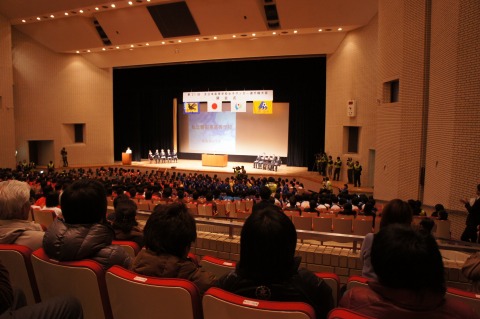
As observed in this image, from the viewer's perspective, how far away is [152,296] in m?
1.78

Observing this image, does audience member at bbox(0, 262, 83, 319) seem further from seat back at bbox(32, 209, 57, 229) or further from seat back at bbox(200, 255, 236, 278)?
seat back at bbox(32, 209, 57, 229)

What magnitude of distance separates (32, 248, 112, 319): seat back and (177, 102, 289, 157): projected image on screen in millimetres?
19741

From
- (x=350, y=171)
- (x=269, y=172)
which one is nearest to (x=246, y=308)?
(x=350, y=171)

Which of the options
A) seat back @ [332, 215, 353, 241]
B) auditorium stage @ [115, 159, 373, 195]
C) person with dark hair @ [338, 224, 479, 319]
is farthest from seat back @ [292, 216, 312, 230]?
auditorium stage @ [115, 159, 373, 195]

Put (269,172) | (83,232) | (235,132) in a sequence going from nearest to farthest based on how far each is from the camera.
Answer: (83,232) < (269,172) < (235,132)

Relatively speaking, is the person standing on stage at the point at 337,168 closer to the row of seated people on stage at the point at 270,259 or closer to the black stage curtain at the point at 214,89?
the black stage curtain at the point at 214,89

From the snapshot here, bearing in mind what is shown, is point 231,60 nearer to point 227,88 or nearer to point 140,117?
point 227,88

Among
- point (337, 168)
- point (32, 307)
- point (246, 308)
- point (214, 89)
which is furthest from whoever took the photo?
point (214, 89)

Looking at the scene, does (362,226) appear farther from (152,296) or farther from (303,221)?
(152,296)

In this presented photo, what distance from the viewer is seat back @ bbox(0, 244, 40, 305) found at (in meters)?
2.22

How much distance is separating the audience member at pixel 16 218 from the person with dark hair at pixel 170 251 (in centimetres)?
100

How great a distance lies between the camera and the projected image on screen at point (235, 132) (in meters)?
22.9

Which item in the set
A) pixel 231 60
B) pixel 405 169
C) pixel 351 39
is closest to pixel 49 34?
pixel 231 60

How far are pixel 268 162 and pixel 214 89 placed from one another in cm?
599
